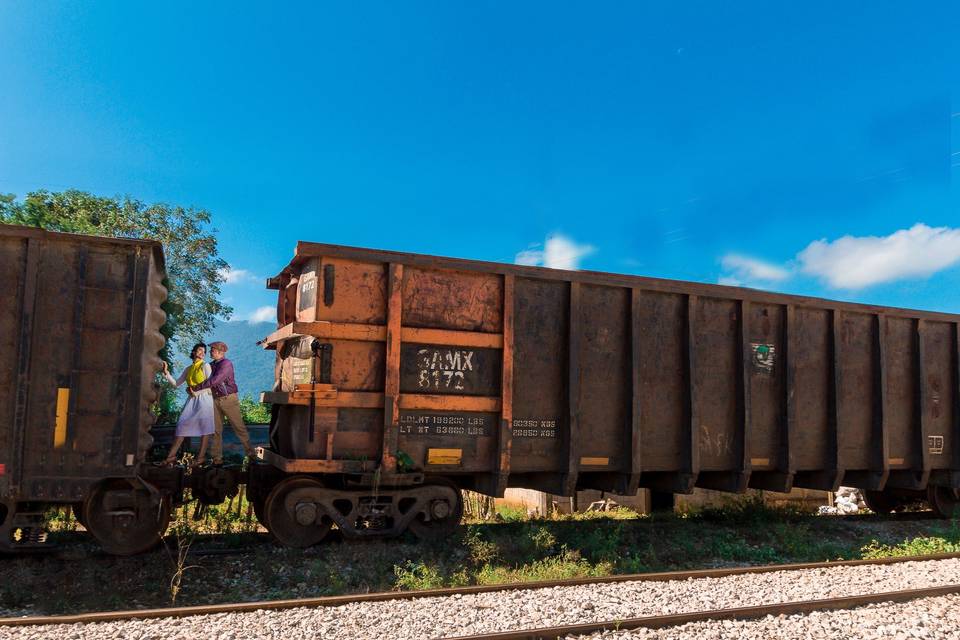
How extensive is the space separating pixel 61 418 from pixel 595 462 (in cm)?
581

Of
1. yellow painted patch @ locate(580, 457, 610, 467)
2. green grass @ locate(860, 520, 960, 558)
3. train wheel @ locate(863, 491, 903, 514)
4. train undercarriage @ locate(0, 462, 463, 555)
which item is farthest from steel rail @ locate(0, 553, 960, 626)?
train wheel @ locate(863, 491, 903, 514)

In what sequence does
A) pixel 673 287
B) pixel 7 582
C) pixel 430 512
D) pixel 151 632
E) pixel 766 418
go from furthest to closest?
pixel 766 418, pixel 673 287, pixel 430 512, pixel 7 582, pixel 151 632

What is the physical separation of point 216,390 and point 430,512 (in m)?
2.92

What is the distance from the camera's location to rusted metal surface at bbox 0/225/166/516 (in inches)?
241

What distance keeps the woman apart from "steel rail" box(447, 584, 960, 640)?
4.26 meters

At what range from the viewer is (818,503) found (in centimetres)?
1541

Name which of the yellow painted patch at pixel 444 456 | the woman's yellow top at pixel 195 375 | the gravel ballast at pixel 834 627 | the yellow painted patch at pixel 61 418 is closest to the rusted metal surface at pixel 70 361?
the yellow painted patch at pixel 61 418

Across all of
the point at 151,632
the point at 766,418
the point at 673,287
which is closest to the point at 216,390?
the point at 151,632

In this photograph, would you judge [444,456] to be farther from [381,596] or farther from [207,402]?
[207,402]

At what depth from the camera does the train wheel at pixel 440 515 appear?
7.48 m

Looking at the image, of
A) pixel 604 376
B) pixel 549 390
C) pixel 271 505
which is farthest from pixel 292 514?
pixel 604 376

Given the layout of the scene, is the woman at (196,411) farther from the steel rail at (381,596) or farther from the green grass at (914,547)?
the green grass at (914,547)

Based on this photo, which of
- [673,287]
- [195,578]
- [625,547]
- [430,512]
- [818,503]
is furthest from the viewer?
[818,503]

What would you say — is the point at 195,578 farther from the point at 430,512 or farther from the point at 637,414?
the point at 637,414
